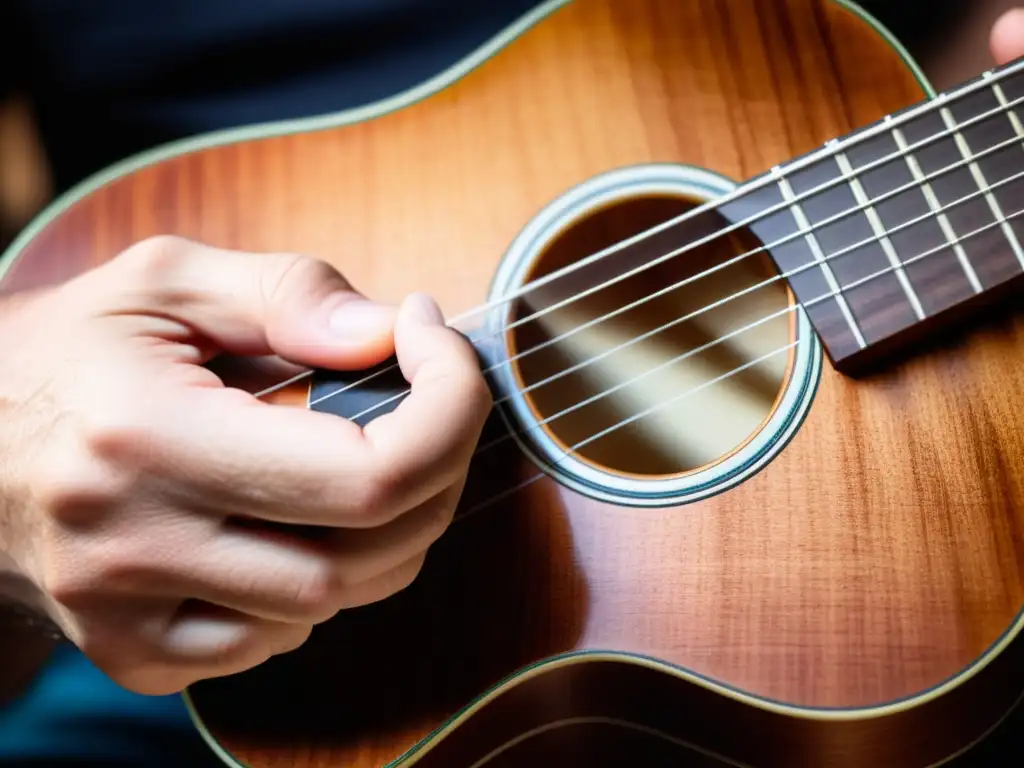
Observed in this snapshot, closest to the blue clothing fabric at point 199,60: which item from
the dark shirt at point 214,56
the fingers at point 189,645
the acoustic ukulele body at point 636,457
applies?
the dark shirt at point 214,56

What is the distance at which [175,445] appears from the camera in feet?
1.73

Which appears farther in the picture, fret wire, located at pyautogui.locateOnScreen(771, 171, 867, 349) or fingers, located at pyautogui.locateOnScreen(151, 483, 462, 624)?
fret wire, located at pyautogui.locateOnScreen(771, 171, 867, 349)

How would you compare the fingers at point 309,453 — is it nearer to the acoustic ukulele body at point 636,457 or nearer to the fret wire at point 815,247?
the acoustic ukulele body at point 636,457

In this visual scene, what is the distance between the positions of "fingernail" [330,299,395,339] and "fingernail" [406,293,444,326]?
0.02 meters

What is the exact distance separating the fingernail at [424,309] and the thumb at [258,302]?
2 cm

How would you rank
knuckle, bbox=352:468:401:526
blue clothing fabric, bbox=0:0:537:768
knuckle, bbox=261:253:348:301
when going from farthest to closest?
1. blue clothing fabric, bbox=0:0:537:768
2. knuckle, bbox=261:253:348:301
3. knuckle, bbox=352:468:401:526

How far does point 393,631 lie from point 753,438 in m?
0.32

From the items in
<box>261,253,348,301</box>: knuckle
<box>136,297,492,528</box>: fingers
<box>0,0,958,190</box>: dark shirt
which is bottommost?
<box>136,297,492,528</box>: fingers

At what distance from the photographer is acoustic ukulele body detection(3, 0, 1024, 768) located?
61cm

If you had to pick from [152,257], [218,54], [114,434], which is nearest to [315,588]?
[114,434]

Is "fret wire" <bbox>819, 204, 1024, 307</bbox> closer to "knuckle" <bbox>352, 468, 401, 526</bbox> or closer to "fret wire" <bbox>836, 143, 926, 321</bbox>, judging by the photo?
"fret wire" <bbox>836, 143, 926, 321</bbox>

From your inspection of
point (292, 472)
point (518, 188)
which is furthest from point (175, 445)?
point (518, 188)

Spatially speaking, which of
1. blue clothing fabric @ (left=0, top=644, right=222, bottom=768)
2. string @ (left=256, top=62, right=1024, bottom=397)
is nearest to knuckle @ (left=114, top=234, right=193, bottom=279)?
string @ (left=256, top=62, right=1024, bottom=397)

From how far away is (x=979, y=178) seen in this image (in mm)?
659
